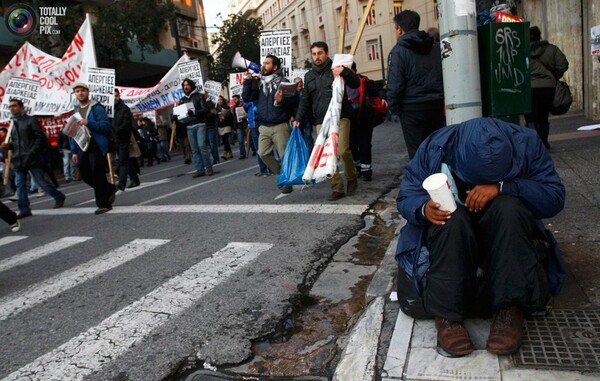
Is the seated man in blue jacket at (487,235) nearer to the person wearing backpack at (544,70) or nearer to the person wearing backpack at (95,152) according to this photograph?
the person wearing backpack at (544,70)

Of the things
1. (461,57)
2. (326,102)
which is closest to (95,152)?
(326,102)

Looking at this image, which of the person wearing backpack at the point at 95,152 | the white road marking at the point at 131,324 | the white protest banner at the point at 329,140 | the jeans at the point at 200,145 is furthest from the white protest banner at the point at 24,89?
the white road marking at the point at 131,324

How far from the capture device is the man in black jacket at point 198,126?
9.86 metres

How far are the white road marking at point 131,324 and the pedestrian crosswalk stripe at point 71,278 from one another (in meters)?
0.87

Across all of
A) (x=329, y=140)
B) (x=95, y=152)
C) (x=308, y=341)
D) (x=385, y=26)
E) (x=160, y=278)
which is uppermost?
(x=385, y=26)

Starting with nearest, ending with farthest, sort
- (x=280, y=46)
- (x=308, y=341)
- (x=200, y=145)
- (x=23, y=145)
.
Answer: (x=308, y=341) → (x=23, y=145) → (x=280, y=46) → (x=200, y=145)

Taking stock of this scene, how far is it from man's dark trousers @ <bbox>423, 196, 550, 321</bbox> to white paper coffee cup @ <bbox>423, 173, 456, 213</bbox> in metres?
0.08

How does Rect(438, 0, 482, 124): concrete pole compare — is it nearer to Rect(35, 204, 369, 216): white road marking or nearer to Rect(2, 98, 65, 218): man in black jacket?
Rect(35, 204, 369, 216): white road marking

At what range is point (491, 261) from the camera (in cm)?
243

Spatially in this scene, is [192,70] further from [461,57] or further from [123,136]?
[461,57]

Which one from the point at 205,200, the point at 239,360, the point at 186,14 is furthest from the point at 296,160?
the point at 186,14

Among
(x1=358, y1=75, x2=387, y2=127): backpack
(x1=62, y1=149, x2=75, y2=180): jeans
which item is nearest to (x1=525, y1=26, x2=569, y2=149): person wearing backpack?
(x1=358, y1=75, x2=387, y2=127): backpack

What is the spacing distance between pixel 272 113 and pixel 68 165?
10.4m

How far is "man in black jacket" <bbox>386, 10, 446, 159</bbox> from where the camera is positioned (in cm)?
489
